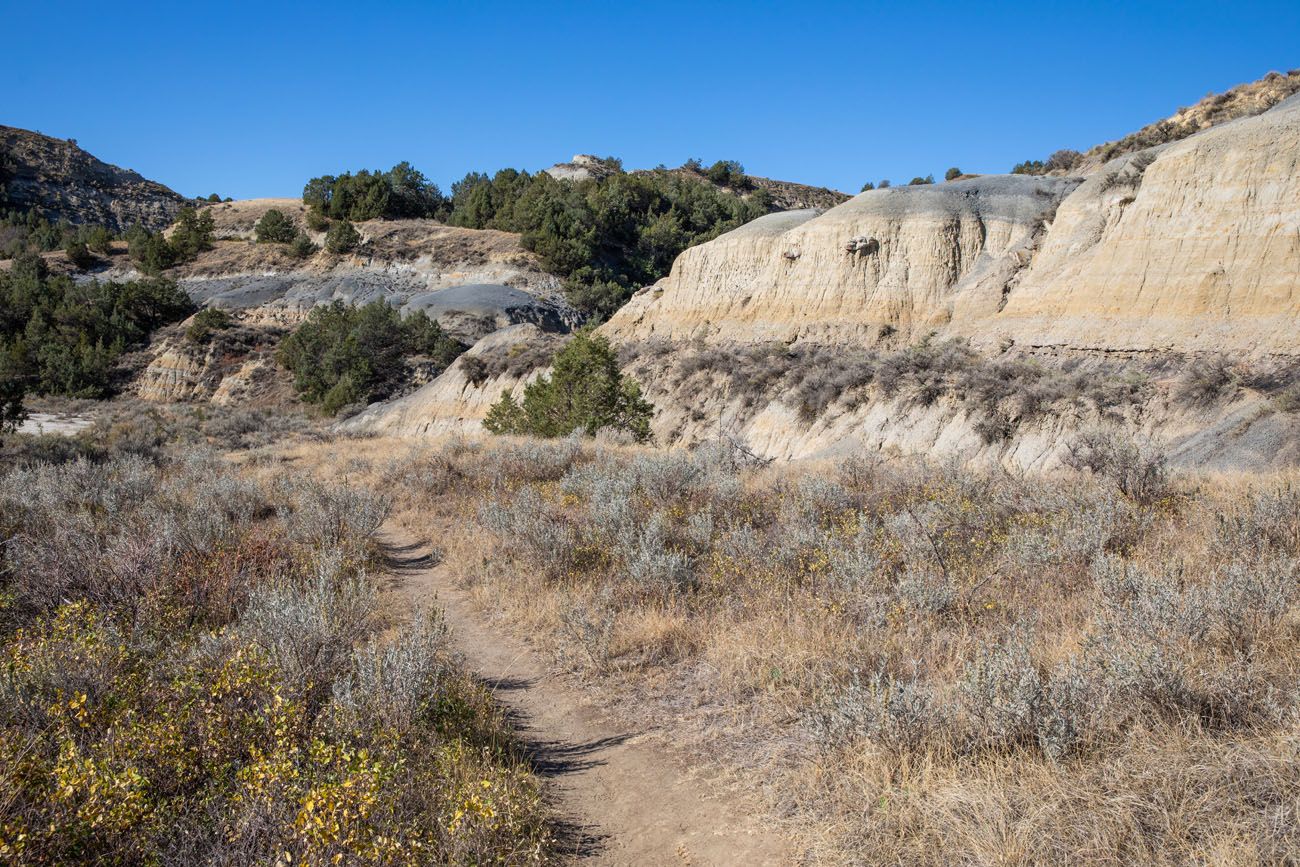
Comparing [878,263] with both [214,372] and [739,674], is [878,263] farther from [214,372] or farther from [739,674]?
[214,372]

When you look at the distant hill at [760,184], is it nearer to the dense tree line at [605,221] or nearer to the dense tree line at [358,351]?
the dense tree line at [605,221]

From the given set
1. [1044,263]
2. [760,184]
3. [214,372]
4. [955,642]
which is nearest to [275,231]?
[214,372]

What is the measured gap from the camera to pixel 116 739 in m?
3.26

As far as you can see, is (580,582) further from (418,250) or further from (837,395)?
(418,250)

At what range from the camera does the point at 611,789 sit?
4.14m

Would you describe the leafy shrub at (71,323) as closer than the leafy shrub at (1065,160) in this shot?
No

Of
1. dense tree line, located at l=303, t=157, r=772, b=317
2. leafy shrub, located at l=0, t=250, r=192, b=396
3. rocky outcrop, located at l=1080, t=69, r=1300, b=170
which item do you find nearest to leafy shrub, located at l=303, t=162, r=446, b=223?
dense tree line, located at l=303, t=157, r=772, b=317

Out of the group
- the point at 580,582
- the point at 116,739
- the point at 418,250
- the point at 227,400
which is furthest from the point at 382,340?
the point at 116,739

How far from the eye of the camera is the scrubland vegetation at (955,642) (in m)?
3.02

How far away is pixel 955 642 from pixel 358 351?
45.7 m

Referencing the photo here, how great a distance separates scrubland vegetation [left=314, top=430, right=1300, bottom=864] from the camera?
9.90ft

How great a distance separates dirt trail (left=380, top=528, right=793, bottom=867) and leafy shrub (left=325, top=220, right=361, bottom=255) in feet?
205

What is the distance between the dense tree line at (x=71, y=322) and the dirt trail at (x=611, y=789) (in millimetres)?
50006

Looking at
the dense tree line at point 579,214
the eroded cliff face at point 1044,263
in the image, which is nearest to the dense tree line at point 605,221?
the dense tree line at point 579,214
